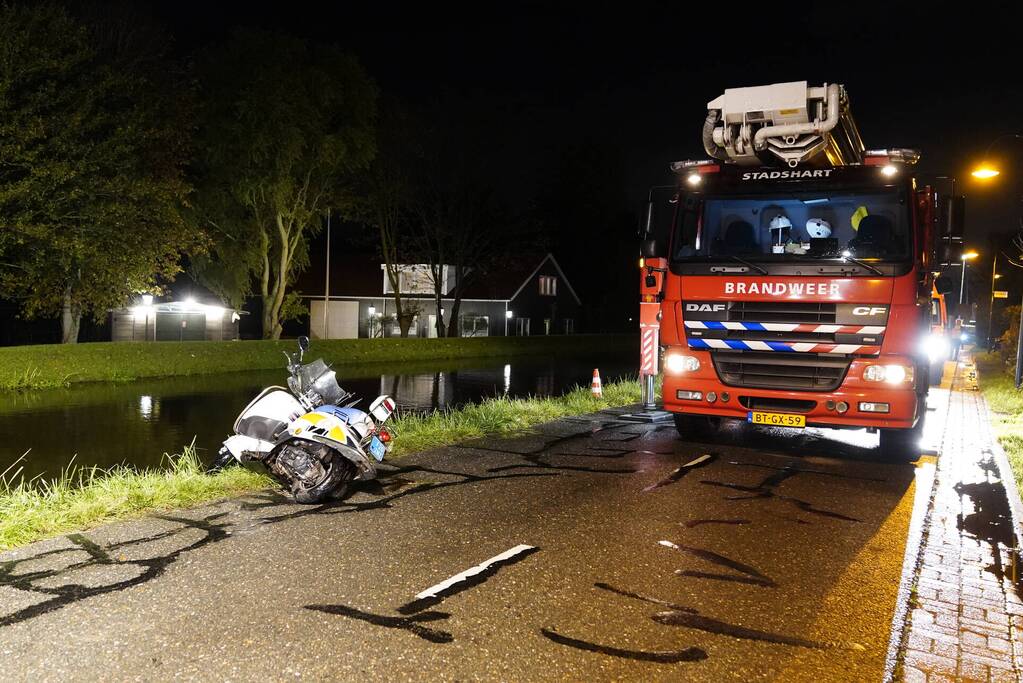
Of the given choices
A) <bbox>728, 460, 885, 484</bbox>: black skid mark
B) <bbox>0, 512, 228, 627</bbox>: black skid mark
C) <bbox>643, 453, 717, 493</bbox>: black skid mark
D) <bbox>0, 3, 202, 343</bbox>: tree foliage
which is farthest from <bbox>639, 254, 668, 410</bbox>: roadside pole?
<bbox>0, 3, 202, 343</bbox>: tree foliage

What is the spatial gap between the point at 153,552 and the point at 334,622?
1.88 meters

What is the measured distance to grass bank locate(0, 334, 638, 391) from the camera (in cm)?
2273

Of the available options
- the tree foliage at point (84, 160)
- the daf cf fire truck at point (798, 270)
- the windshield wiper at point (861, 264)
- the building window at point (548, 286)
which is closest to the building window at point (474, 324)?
the building window at point (548, 286)

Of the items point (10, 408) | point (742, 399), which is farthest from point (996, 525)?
point (10, 408)

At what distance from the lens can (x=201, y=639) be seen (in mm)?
4383

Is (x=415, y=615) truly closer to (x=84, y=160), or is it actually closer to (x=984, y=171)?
(x=984, y=171)

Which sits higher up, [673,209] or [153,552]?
[673,209]

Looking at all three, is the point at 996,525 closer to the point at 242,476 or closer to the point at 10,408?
the point at 242,476

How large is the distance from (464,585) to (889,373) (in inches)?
233

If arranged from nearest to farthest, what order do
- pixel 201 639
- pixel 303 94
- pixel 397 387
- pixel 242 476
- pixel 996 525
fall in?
pixel 201 639
pixel 996 525
pixel 242 476
pixel 397 387
pixel 303 94

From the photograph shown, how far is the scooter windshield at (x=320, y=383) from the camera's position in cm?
741

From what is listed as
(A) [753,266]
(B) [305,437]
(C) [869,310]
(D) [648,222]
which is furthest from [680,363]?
(B) [305,437]

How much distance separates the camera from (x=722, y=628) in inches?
186

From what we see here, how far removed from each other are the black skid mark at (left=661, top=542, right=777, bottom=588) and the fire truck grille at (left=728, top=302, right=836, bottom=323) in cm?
406
